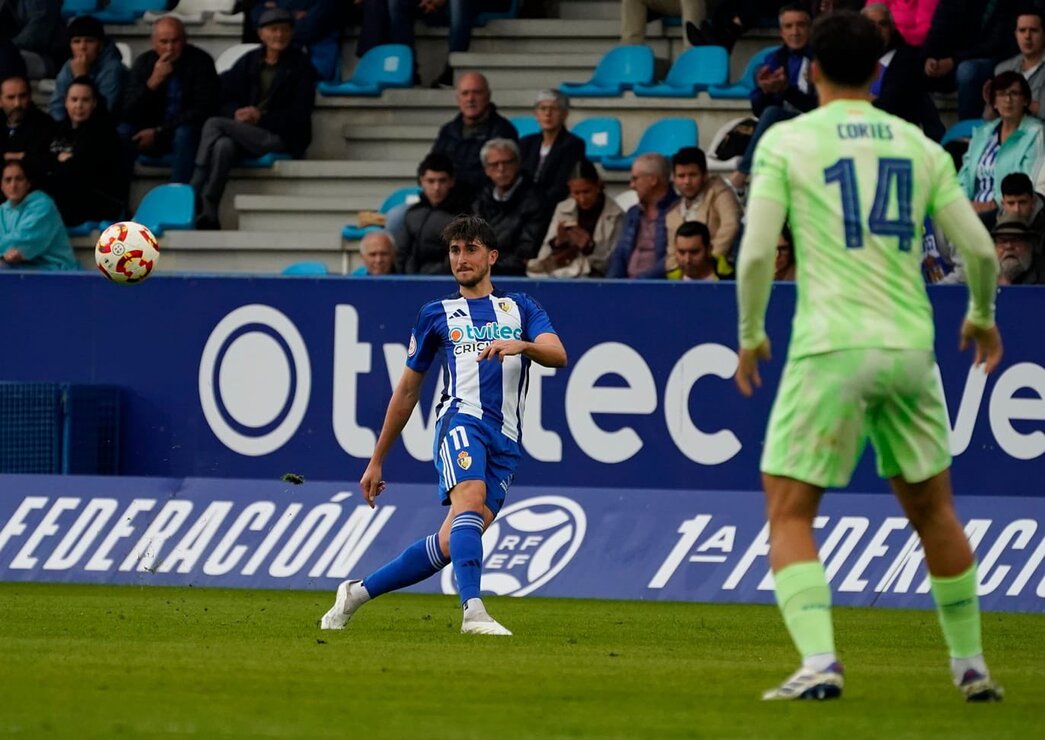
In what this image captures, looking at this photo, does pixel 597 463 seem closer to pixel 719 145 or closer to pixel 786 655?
pixel 719 145

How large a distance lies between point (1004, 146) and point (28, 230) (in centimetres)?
767

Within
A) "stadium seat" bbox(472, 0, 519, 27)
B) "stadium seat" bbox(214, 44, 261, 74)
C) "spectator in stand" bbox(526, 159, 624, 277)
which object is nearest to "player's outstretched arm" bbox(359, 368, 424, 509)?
"spectator in stand" bbox(526, 159, 624, 277)

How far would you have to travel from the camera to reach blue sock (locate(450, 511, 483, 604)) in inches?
378

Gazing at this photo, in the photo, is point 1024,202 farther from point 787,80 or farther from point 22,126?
point 22,126

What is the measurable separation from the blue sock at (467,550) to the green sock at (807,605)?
3.24 meters

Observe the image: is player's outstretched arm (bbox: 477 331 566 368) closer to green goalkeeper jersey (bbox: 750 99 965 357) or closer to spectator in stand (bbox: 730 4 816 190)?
green goalkeeper jersey (bbox: 750 99 965 357)

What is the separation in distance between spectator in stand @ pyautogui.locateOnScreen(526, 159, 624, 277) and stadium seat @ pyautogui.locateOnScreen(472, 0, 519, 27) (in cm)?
464

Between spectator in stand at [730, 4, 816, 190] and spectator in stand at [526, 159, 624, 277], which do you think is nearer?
spectator in stand at [526, 159, 624, 277]

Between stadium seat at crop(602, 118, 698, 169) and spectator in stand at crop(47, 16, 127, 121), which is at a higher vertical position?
spectator in stand at crop(47, 16, 127, 121)

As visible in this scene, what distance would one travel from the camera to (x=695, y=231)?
1465 cm

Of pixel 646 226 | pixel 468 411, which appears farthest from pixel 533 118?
pixel 468 411

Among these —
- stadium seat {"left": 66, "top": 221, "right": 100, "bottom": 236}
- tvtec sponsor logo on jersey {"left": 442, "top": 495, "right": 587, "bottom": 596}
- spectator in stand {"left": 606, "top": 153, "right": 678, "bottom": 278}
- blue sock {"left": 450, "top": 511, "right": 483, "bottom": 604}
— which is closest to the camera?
blue sock {"left": 450, "top": 511, "right": 483, "bottom": 604}

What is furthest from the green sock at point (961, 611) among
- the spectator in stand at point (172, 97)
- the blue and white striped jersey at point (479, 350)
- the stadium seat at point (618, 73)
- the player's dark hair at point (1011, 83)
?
the spectator in stand at point (172, 97)

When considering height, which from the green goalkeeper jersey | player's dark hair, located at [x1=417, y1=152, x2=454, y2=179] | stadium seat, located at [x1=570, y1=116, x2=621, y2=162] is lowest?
stadium seat, located at [x1=570, y1=116, x2=621, y2=162]
